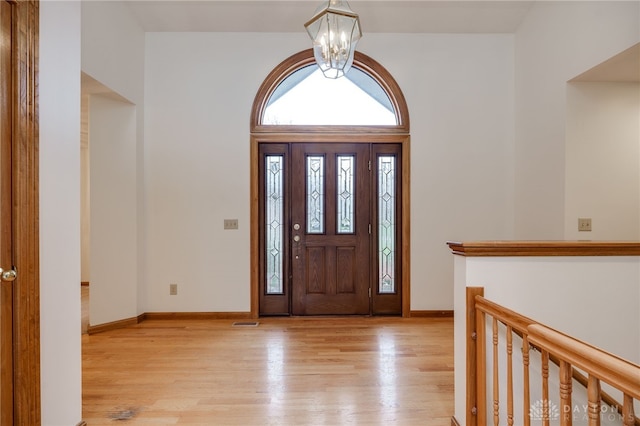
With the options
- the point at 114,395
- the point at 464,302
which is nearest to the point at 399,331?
the point at 464,302

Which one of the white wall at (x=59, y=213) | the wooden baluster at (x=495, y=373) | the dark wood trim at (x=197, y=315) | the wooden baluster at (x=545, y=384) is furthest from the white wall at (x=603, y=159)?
the white wall at (x=59, y=213)

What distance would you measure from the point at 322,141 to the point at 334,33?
1516mm

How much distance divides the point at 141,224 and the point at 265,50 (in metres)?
2.31

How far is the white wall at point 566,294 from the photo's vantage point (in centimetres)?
188

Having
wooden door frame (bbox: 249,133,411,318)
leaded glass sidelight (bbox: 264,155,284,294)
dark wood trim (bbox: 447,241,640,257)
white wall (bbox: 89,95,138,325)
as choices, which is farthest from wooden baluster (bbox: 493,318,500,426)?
white wall (bbox: 89,95,138,325)

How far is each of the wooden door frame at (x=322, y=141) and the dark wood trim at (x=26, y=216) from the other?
96.8 inches

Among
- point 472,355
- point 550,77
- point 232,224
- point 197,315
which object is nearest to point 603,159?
point 550,77

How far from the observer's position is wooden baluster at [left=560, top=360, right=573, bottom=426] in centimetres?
113

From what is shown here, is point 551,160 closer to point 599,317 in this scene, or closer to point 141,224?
point 599,317

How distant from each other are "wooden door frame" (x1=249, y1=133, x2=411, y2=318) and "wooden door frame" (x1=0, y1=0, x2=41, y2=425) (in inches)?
96.8

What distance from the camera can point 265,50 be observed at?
4.13 m

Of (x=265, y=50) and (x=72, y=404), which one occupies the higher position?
(x=265, y=50)

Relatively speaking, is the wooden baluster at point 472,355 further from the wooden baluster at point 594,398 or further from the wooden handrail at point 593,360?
the wooden baluster at point 594,398

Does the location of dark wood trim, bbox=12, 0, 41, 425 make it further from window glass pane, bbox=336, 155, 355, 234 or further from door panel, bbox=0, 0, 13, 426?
window glass pane, bbox=336, 155, 355, 234
